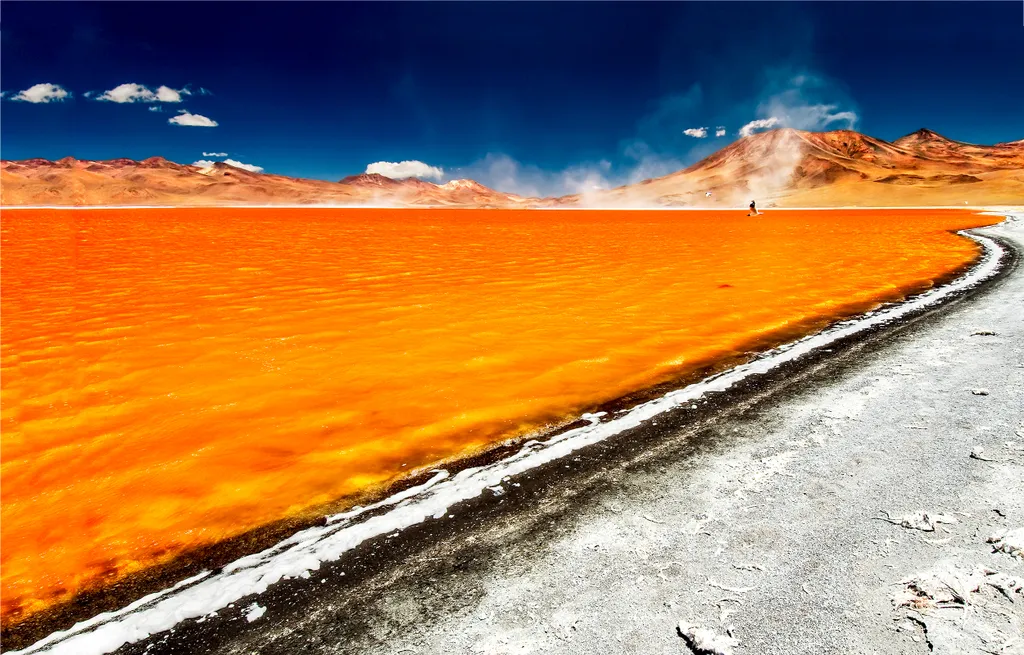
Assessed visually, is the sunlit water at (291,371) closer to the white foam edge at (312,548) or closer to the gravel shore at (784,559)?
the white foam edge at (312,548)

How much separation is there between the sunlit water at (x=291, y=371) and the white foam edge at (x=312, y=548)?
0.35 metres

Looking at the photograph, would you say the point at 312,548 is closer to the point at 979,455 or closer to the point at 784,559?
the point at 784,559

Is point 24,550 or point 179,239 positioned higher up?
point 179,239

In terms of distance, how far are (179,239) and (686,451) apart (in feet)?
86.9

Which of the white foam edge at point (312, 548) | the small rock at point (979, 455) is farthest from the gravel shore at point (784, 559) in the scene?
the white foam edge at point (312, 548)

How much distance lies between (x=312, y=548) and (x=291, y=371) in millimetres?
3242

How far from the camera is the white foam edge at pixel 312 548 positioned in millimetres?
2191

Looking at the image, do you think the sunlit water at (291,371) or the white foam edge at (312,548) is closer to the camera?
the white foam edge at (312,548)

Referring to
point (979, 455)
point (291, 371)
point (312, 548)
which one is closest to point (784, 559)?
point (979, 455)

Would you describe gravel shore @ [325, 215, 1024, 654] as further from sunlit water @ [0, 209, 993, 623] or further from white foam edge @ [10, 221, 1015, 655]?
sunlit water @ [0, 209, 993, 623]

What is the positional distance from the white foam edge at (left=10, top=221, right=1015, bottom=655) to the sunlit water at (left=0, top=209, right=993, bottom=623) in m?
0.35

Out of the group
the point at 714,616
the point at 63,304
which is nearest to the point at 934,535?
the point at 714,616

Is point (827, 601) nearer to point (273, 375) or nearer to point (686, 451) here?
point (686, 451)

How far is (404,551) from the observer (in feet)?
8.48
